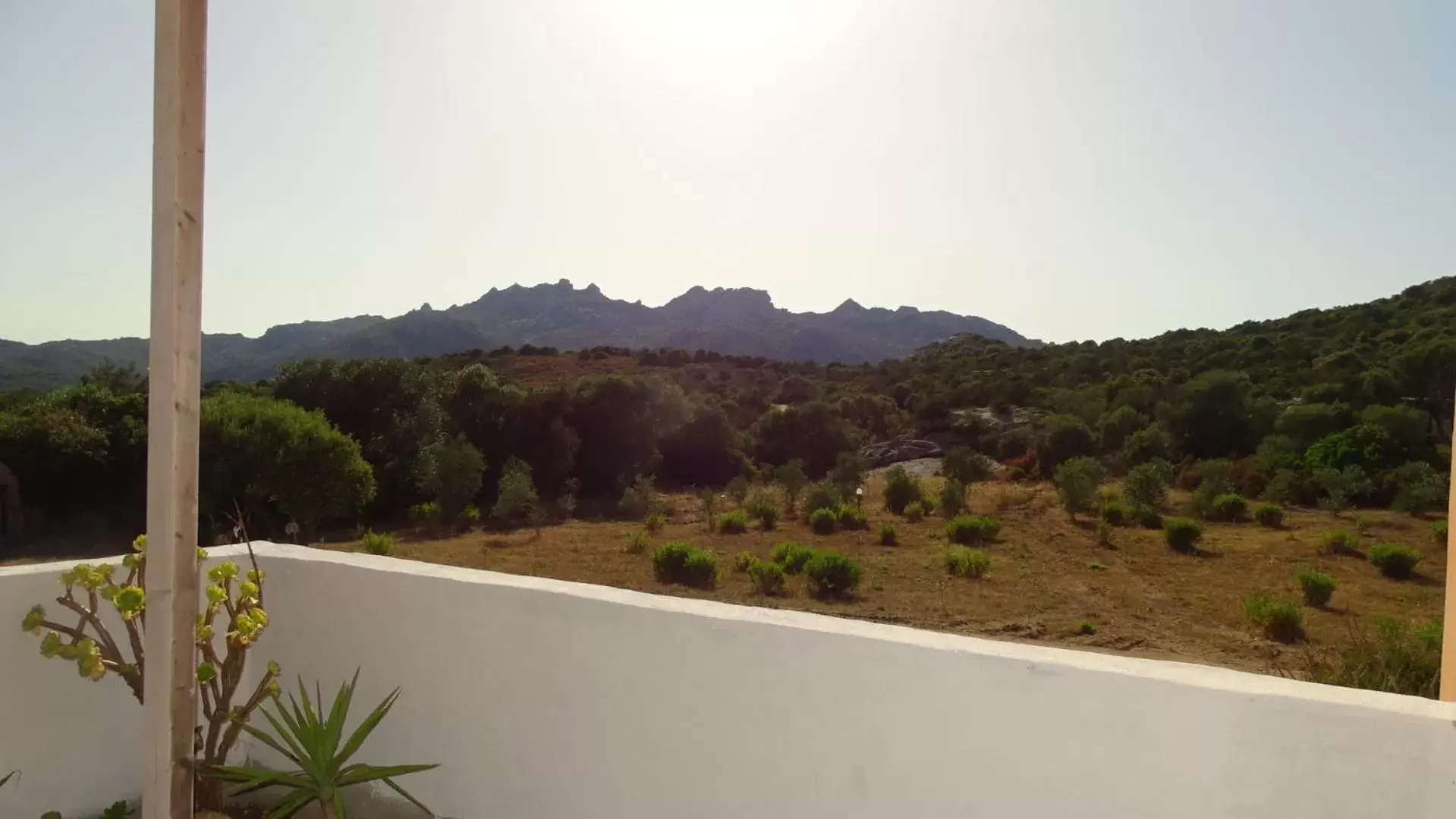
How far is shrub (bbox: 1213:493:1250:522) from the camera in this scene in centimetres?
1282

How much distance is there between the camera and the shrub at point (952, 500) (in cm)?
1346

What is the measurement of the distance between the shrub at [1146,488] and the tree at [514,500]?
9.06m

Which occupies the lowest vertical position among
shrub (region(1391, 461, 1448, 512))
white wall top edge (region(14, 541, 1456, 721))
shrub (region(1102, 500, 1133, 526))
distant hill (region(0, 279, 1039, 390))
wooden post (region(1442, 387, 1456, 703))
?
shrub (region(1102, 500, 1133, 526))

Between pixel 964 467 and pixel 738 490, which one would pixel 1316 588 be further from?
pixel 738 490

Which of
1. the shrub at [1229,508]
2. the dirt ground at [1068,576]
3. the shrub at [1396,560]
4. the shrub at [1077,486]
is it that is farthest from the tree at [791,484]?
the shrub at [1396,560]

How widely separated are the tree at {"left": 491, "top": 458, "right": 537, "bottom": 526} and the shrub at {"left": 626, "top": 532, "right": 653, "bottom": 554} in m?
3.09

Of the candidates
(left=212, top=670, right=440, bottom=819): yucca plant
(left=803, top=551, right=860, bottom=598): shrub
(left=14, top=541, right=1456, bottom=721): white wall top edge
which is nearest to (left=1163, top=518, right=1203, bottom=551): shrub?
(left=803, top=551, right=860, bottom=598): shrub

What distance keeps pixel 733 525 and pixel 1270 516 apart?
727 cm

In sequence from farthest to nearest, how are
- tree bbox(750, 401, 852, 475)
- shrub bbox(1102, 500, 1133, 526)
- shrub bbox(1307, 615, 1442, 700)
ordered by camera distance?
tree bbox(750, 401, 852, 475) < shrub bbox(1102, 500, 1133, 526) < shrub bbox(1307, 615, 1442, 700)

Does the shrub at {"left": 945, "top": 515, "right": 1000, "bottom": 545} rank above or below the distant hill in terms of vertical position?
below

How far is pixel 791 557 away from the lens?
10211 mm

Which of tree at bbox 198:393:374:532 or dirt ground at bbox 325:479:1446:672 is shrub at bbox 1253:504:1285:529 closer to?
dirt ground at bbox 325:479:1446:672

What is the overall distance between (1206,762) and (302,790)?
179 centimetres

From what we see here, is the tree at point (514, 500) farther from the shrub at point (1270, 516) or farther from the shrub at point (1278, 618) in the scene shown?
the shrub at point (1270, 516)
